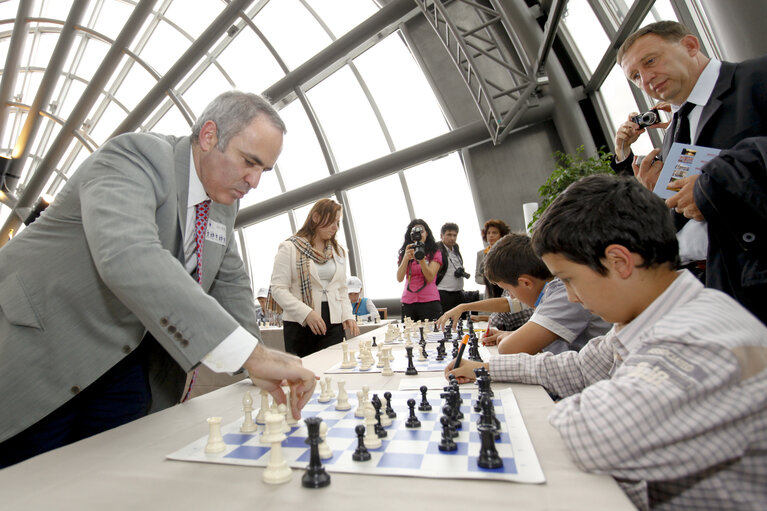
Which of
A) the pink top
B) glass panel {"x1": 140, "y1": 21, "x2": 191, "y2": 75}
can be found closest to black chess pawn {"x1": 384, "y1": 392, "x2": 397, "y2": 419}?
the pink top

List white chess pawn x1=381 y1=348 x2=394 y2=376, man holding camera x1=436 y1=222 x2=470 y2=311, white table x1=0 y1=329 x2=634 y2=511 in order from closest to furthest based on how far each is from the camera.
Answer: white table x1=0 y1=329 x2=634 y2=511 < white chess pawn x1=381 y1=348 x2=394 y2=376 < man holding camera x1=436 y1=222 x2=470 y2=311

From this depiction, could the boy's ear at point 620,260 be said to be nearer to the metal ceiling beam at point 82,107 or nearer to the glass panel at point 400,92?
the glass panel at point 400,92

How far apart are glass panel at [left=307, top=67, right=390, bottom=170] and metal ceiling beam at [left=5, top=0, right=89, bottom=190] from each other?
4425mm

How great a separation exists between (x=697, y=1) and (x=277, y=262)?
3.61 metres

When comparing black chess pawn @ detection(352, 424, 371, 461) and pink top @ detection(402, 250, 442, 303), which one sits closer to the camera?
black chess pawn @ detection(352, 424, 371, 461)

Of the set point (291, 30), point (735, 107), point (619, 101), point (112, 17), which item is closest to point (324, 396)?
point (735, 107)

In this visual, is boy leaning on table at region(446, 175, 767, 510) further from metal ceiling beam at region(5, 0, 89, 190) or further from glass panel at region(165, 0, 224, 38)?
metal ceiling beam at region(5, 0, 89, 190)

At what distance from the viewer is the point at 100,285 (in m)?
1.06

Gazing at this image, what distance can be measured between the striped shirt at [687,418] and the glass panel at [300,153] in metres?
7.42

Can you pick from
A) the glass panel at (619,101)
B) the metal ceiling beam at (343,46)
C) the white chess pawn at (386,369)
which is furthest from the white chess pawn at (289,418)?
the metal ceiling beam at (343,46)

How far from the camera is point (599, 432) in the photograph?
628 mm

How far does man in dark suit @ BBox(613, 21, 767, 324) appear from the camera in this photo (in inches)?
47.6

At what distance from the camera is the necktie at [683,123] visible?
1.49m

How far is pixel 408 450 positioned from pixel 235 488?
288mm
